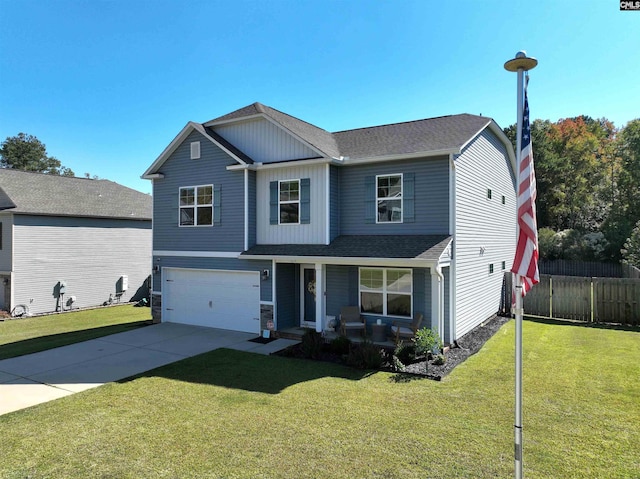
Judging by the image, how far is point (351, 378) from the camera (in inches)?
350

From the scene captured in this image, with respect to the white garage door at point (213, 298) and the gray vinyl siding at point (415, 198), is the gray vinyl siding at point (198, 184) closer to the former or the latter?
the white garage door at point (213, 298)

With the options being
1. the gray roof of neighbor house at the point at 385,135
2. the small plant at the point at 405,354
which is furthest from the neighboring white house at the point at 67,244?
the small plant at the point at 405,354

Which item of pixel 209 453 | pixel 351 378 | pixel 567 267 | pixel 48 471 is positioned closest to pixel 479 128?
pixel 351 378

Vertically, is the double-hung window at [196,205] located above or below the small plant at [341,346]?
above

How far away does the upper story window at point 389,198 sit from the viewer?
12023 mm

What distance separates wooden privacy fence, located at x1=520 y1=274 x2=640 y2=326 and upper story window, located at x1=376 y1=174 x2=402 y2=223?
7.52m

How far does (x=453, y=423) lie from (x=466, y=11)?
33.3 ft

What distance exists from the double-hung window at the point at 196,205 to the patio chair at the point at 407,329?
753cm

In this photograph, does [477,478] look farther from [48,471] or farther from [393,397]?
[48,471]

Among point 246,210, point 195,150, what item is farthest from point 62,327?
point 246,210

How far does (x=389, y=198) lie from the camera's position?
39.9 ft

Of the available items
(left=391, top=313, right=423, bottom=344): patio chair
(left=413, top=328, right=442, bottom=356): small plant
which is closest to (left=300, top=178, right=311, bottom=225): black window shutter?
(left=391, top=313, right=423, bottom=344): patio chair

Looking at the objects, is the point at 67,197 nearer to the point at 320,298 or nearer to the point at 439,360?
the point at 320,298

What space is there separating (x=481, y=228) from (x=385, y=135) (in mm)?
4737
